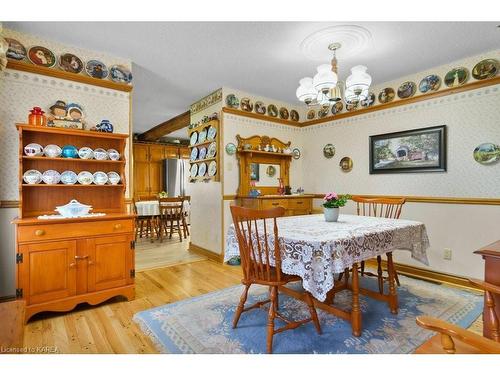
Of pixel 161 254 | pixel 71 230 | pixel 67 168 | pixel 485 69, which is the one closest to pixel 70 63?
pixel 67 168

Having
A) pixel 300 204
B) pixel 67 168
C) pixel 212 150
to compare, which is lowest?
pixel 300 204

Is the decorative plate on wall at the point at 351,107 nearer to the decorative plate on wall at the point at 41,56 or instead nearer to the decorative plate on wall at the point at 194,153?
the decorative plate on wall at the point at 194,153

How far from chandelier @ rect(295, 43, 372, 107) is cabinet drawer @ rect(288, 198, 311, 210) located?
6.21ft

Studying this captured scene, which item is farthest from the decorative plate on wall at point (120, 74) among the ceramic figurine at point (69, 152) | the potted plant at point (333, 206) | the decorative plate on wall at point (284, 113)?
the potted plant at point (333, 206)

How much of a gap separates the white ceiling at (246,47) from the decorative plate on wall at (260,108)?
471 millimetres

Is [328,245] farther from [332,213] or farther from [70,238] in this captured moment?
[70,238]

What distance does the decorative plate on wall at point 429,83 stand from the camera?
320 centimetres

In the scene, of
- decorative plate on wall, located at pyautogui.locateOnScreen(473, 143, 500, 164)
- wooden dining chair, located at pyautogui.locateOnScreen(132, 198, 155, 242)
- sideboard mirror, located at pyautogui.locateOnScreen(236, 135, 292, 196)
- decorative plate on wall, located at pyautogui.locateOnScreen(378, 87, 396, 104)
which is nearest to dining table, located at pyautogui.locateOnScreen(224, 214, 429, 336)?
decorative plate on wall, located at pyautogui.locateOnScreen(473, 143, 500, 164)

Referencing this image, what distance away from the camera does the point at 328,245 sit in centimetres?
166

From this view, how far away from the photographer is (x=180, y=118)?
5.46 meters

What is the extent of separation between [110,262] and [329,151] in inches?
134

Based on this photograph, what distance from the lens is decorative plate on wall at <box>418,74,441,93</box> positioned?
320 cm
